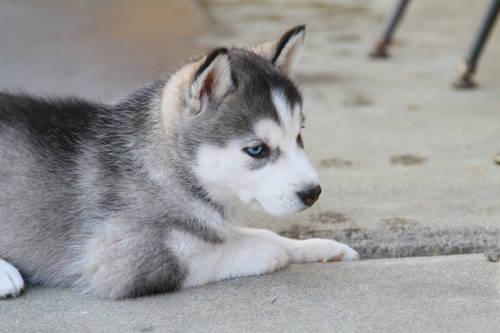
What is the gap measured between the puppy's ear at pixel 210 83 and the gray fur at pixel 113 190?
37 millimetres

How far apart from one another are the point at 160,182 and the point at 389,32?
381cm

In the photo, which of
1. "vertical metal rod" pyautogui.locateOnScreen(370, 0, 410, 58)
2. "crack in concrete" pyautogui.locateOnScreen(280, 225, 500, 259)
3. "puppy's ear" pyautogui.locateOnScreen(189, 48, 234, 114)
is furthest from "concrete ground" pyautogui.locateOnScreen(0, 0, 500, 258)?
"puppy's ear" pyautogui.locateOnScreen(189, 48, 234, 114)

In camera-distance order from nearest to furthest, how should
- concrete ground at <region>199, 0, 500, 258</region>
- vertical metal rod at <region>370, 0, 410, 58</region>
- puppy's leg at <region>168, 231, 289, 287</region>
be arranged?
puppy's leg at <region>168, 231, 289, 287</region>
concrete ground at <region>199, 0, 500, 258</region>
vertical metal rod at <region>370, 0, 410, 58</region>

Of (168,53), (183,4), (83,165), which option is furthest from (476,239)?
(183,4)

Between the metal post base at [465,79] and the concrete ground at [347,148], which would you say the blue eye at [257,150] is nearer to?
the concrete ground at [347,148]

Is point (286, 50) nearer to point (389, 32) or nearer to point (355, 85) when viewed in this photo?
point (355, 85)

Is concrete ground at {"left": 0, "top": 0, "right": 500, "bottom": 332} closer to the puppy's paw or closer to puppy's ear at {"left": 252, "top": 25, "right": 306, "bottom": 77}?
the puppy's paw

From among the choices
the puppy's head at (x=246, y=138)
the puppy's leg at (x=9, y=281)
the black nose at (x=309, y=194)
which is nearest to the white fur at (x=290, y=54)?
the puppy's head at (x=246, y=138)

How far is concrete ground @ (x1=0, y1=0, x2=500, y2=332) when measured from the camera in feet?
8.98

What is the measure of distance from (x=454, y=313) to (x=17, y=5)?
6493 millimetres

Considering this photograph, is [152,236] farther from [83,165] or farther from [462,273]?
[462,273]

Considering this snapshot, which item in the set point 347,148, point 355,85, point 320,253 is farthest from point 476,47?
point 320,253

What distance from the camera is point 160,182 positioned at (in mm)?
2916

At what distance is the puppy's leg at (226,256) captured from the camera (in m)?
2.86
